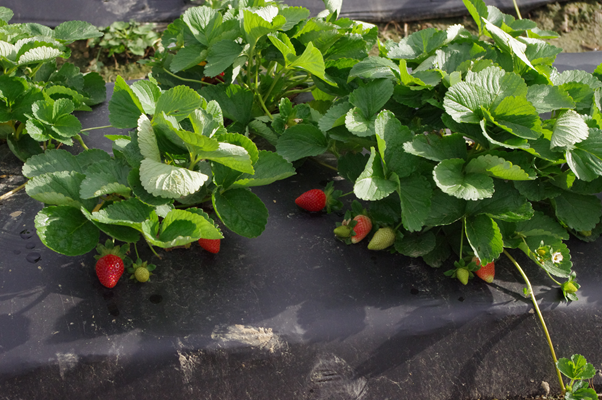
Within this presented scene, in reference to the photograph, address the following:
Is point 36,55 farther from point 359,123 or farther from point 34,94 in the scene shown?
point 359,123

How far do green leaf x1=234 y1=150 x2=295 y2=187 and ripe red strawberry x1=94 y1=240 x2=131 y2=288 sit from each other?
1.06 feet

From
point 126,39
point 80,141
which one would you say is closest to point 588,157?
point 80,141

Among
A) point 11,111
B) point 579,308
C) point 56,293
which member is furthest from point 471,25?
point 56,293

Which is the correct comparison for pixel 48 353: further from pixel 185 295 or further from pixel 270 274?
pixel 270 274

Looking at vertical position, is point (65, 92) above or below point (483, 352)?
above

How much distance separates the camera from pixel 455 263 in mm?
1297

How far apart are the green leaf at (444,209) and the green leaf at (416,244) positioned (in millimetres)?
103

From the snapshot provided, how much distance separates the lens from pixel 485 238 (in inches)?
46.9

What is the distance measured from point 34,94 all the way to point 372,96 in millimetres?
950

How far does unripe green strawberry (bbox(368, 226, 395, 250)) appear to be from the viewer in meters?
1.33

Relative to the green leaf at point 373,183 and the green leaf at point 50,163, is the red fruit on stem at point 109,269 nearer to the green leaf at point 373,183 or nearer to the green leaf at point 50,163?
the green leaf at point 50,163

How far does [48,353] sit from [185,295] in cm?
31

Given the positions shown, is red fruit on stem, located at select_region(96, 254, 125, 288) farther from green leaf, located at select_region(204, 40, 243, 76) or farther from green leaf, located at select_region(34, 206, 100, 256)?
green leaf, located at select_region(204, 40, 243, 76)

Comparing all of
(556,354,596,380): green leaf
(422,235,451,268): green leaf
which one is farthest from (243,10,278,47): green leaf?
(556,354,596,380): green leaf
